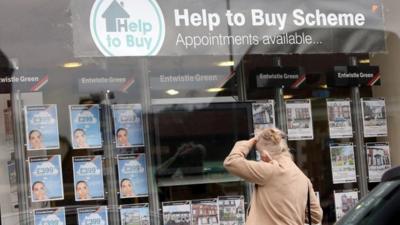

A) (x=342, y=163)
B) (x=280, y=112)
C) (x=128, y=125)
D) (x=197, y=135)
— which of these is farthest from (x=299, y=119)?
(x=128, y=125)

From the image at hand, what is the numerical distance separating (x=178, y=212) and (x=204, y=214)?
308 millimetres

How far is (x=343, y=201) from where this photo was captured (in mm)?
8422

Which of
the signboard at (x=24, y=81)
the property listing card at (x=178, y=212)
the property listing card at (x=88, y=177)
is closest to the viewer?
the signboard at (x=24, y=81)

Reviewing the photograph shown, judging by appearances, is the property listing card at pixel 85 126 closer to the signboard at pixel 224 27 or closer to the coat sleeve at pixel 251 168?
the signboard at pixel 224 27

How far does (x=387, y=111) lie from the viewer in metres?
8.64

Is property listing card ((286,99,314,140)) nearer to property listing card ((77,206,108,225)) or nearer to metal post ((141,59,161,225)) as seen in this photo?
metal post ((141,59,161,225))

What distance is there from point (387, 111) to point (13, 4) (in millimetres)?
4746

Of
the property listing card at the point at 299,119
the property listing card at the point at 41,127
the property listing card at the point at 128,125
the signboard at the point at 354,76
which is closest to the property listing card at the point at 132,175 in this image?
the property listing card at the point at 128,125

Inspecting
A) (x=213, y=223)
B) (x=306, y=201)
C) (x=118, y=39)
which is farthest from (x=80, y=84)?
(x=306, y=201)

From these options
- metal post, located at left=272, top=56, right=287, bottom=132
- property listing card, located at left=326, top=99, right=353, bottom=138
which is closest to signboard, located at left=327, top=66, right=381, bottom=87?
property listing card, located at left=326, top=99, right=353, bottom=138

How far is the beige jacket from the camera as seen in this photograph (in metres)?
4.88

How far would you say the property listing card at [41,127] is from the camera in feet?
23.8

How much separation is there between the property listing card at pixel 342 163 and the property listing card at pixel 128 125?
8.00 ft

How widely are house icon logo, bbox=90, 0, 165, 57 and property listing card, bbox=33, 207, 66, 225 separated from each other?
70.5 inches
